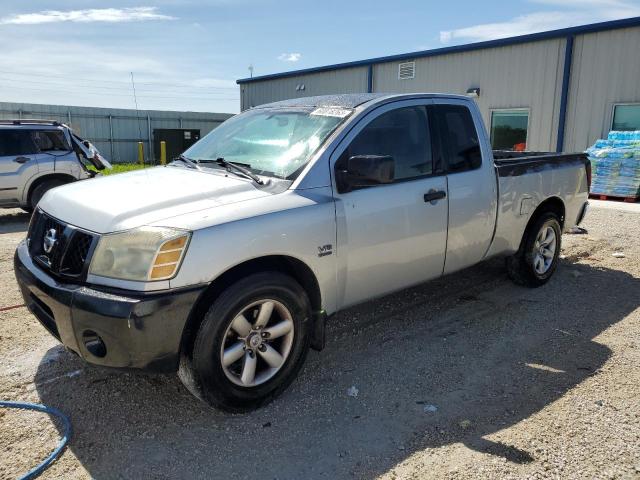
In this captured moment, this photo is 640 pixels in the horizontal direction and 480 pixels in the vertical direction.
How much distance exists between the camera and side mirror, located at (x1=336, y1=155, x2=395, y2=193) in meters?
3.40

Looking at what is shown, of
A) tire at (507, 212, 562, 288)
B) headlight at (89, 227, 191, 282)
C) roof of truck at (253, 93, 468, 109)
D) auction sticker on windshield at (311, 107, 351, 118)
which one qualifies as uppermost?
roof of truck at (253, 93, 468, 109)

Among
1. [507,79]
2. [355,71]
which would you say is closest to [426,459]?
[507,79]

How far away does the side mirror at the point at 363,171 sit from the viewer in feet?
11.1

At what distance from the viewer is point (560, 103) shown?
1473 centimetres

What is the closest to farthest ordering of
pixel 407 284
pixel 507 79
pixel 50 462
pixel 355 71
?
pixel 50 462 → pixel 407 284 → pixel 507 79 → pixel 355 71

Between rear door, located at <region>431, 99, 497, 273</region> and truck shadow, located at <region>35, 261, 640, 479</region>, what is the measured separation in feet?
2.26

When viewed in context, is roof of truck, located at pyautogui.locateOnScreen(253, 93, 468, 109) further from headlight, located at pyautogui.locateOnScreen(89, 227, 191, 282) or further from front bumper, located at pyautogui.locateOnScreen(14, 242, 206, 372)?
front bumper, located at pyautogui.locateOnScreen(14, 242, 206, 372)

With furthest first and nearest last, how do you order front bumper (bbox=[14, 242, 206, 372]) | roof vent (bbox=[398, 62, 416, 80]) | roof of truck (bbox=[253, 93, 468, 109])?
→ 1. roof vent (bbox=[398, 62, 416, 80])
2. roof of truck (bbox=[253, 93, 468, 109])
3. front bumper (bbox=[14, 242, 206, 372])

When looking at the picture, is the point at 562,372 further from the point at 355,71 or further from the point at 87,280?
the point at 355,71

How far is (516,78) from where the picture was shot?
619 inches

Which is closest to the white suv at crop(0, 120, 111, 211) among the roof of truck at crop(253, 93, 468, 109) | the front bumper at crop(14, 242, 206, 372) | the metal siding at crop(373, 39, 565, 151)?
the roof of truck at crop(253, 93, 468, 109)

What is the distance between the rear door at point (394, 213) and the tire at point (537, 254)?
1565 millimetres

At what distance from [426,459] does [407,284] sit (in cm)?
154

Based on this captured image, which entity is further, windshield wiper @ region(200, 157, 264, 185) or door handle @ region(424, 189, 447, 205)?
door handle @ region(424, 189, 447, 205)
